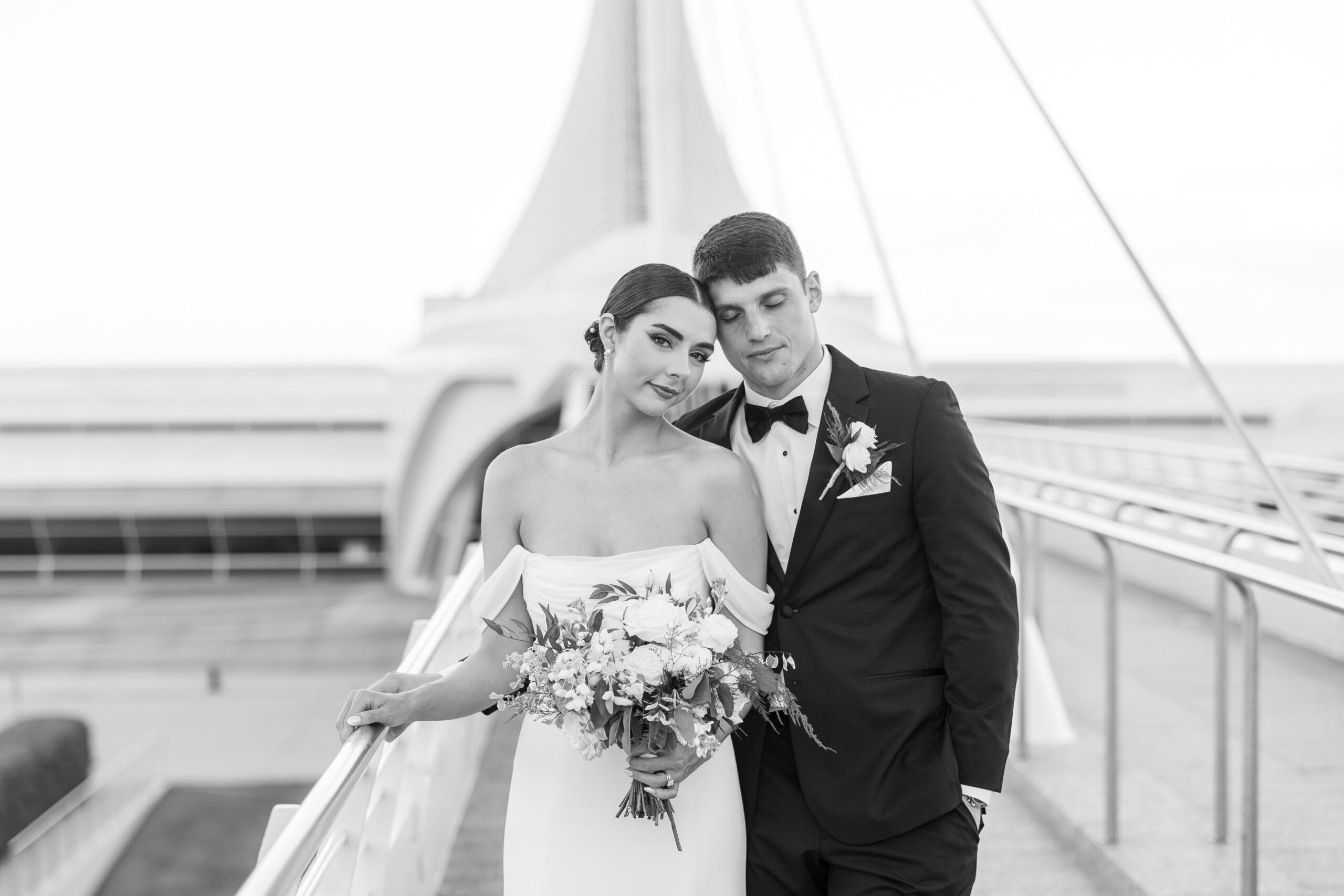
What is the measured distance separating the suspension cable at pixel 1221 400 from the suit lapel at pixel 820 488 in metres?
1.20

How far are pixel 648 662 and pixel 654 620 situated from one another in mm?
80

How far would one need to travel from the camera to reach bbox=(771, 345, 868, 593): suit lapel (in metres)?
1.91

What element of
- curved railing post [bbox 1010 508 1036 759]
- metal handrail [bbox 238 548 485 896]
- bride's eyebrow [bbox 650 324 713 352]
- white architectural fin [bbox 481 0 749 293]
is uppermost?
white architectural fin [bbox 481 0 749 293]

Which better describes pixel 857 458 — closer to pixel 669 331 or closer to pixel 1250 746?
pixel 669 331

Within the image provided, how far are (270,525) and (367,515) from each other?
8.03 ft

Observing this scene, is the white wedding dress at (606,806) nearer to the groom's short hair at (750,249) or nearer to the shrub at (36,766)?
the groom's short hair at (750,249)

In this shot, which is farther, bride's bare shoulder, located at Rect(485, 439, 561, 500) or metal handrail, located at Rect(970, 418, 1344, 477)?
metal handrail, located at Rect(970, 418, 1344, 477)

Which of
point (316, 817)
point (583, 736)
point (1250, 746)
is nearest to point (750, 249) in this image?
point (583, 736)

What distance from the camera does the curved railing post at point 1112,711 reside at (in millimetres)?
3217

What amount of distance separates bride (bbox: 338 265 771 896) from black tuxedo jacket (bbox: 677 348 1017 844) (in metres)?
0.12

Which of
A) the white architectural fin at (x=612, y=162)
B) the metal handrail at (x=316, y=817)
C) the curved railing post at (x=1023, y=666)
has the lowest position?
the curved railing post at (x=1023, y=666)

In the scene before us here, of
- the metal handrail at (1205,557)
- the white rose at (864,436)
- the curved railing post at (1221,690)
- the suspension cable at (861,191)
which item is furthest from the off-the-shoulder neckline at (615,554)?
the suspension cable at (861,191)

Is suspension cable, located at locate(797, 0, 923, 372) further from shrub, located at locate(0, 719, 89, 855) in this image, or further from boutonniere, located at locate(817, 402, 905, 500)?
shrub, located at locate(0, 719, 89, 855)

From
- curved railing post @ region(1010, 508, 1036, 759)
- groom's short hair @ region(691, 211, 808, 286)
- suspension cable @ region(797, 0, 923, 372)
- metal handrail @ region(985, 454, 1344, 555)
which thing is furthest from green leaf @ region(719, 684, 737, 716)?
suspension cable @ region(797, 0, 923, 372)
